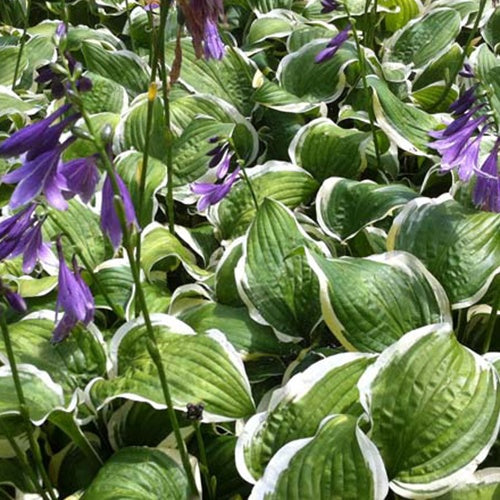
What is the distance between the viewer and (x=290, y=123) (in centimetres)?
228

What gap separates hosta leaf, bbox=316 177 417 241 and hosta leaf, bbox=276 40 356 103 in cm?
55

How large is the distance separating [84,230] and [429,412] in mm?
945

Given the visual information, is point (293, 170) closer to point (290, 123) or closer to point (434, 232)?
point (290, 123)

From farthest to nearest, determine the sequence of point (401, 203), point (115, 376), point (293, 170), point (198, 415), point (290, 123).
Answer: point (290, 123) < point (293, 170) < point (401, 203) < point (115, 376) < point (198, 415)

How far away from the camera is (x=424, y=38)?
254 cm

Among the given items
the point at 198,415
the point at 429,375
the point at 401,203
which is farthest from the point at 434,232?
the point at 198,415

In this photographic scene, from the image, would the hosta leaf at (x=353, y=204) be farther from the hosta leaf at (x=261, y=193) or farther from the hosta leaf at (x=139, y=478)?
the hosta leaf at (x=139, y=478)

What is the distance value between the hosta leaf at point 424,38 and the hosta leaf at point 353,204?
0.86 m

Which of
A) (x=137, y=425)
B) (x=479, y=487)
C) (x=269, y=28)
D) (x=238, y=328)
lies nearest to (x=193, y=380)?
(x=137, y=425)

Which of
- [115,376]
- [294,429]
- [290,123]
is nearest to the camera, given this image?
[294,429]

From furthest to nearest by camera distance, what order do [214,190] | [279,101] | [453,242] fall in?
[279,101] → [214,190] → [453,242]

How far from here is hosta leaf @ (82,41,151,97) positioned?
247 cm

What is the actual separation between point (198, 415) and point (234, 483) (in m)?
0.25

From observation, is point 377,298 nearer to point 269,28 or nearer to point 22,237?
point 22,237
